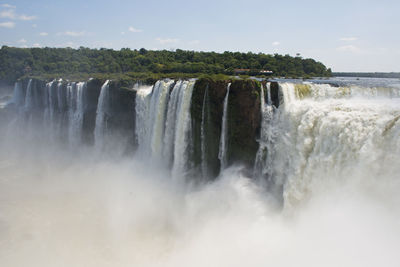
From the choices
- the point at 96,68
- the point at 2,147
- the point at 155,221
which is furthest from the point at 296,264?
the point at 96,68

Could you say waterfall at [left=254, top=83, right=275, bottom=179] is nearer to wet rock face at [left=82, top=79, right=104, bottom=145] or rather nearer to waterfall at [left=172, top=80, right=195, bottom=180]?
waterfall at [left=172, top=80, right=195, bottom=180]

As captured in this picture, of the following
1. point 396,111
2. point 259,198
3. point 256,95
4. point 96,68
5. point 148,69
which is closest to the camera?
point 396,111

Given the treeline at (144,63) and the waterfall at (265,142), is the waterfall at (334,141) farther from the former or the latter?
the treeline at (144,63)

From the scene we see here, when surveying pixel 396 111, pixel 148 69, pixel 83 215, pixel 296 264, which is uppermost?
pixel 148 69

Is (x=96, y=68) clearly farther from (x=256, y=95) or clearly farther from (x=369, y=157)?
(x=369, y=157)

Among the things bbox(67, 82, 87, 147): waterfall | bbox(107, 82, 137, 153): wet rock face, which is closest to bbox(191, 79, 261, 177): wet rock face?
bbox(107, 82, 137, 153): wet rock face

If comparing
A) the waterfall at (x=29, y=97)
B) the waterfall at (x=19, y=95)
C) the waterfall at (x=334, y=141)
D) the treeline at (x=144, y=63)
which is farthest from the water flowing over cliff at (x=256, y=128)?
the waterfall at (x=19, y=95)

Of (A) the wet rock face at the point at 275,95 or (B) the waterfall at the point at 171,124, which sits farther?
(B) the waterfall at the point at 171,124
